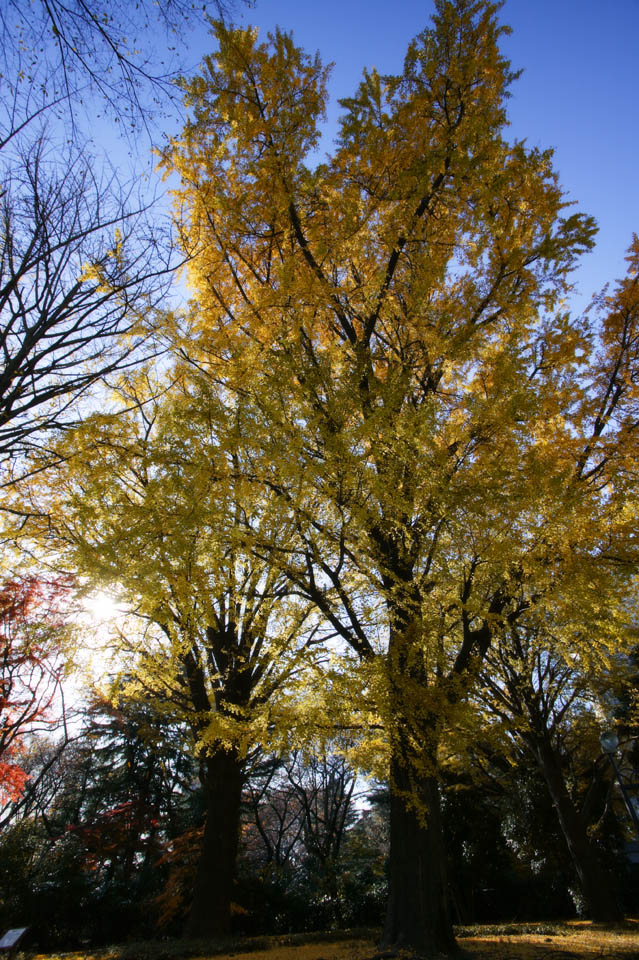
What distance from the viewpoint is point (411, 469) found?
3.63 m

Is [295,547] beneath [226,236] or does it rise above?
beneath

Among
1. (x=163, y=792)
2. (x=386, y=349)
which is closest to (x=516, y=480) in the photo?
(x=386, y=349)

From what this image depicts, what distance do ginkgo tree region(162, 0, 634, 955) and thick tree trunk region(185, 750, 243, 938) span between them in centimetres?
322

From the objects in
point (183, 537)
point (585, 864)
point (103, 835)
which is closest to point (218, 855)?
point (183, 537)

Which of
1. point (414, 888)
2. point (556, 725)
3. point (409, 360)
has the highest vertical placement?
point (409, 360)

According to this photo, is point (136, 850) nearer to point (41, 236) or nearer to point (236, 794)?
point (236, 794)

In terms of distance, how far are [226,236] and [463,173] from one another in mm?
2482

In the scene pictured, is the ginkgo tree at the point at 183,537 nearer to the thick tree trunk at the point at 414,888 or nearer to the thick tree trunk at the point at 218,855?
the thick tree trunk at the point at 414,888

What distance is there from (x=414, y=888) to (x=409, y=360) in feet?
16.4

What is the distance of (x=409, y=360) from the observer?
199 inches

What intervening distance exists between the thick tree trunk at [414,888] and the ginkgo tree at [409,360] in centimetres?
2

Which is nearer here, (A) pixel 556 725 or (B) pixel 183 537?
(B) pixel 183 537

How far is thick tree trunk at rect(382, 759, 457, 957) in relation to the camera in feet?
13.3

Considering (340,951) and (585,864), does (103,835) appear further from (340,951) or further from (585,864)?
(585,864)
